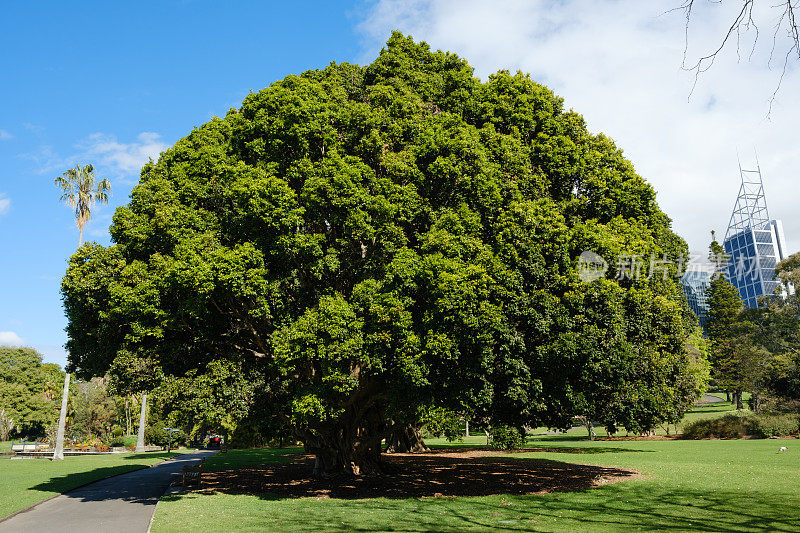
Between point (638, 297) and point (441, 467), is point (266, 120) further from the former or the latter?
point (441, 467)

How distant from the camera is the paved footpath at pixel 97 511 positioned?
1166 centimetres

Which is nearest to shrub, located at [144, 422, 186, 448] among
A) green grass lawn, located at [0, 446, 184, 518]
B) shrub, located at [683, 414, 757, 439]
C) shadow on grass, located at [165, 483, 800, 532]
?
green grass lawn, located at [0, 446, 184, 518]

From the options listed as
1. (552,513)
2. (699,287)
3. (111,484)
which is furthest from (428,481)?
(699,287)

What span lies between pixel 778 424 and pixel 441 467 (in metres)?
26.3

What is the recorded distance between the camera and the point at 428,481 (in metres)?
18.6

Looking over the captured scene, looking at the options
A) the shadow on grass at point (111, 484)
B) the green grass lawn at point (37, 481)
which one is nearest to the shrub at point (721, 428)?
the shadow on grass at point (111, 484)

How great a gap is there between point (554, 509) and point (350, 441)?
8895mm

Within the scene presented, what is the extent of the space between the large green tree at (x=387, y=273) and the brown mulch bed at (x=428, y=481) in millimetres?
1866

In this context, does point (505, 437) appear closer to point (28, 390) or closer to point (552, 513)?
point (552, 513)

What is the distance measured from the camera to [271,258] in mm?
15578

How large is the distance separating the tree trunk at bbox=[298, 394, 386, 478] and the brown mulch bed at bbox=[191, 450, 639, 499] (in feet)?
1.68

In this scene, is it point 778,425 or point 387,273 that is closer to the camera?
point 387,273

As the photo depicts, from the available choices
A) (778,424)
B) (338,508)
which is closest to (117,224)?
(338,508)

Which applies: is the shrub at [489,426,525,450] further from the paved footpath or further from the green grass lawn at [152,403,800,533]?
the paved footpath
